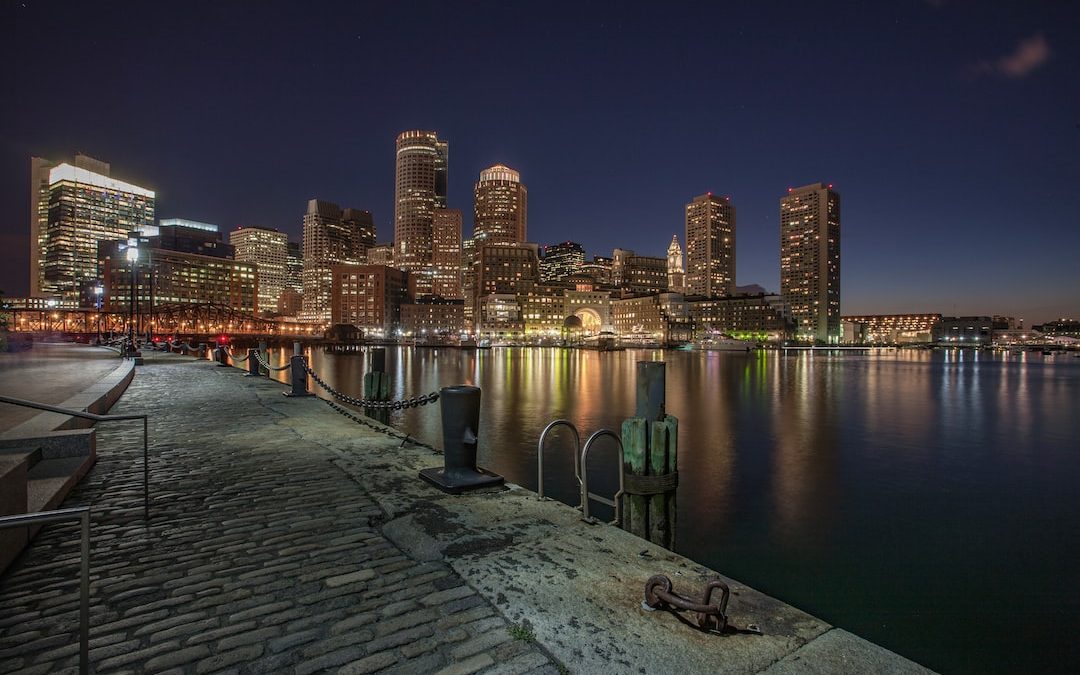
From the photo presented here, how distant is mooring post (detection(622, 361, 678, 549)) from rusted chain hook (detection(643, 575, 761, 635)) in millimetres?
4094

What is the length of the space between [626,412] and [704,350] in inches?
5993

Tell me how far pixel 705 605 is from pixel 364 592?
8.90 feet

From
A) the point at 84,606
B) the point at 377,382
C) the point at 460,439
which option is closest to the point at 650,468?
the point at 460,439

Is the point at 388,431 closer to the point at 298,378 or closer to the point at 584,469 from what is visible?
the point at 584,469

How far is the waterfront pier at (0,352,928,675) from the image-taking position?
3.55 meters

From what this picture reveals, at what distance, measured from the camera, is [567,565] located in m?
4.98

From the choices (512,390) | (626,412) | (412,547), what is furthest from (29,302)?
(412,547)

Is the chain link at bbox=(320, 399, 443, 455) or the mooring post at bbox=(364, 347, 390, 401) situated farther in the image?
the mooring post at bbox=(364, 347, 390, 401)

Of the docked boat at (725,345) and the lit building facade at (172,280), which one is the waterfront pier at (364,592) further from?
the lit building facade at (172,280)

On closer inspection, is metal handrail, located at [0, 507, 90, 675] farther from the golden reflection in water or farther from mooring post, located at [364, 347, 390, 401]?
mooring post, located at [364, 347, 390, 401]

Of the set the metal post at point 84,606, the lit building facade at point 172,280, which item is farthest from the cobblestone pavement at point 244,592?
the lit building facade at point 172,280

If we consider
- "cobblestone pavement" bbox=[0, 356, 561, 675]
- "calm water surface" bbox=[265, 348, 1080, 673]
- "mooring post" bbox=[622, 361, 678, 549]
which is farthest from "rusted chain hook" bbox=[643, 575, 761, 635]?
"mooring post" bbox=[622, 361, 678, 549]

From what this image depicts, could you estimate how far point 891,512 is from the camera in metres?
13.0

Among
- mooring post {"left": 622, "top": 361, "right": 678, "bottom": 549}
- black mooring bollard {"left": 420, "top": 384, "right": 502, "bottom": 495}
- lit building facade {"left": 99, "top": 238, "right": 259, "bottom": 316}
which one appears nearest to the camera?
black mooring bollard {"left": 420, "top": 384, "right": 502, "bottom": 495}
